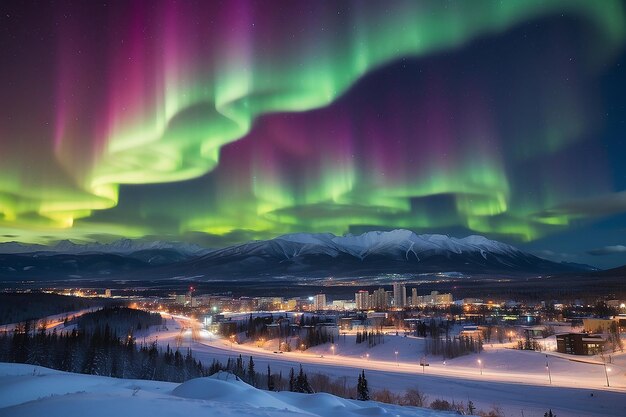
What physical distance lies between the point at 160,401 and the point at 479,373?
81.3 meters

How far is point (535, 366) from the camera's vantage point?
88562 millimetres

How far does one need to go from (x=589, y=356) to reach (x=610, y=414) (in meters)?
50.2

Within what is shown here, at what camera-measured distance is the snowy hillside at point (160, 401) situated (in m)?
16.0

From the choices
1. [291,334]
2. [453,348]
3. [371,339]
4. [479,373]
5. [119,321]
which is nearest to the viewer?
[479,373]

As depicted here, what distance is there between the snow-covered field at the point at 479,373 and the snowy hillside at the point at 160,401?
38152mm

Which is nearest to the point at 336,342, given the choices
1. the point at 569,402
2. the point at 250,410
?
the point at 569,402

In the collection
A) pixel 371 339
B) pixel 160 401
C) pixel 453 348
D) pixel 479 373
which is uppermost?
pixel 160 401

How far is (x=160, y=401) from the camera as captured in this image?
18.2 meters

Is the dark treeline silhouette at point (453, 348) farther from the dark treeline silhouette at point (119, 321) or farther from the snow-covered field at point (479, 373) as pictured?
the dark treeline silhouette at point (119, 321)

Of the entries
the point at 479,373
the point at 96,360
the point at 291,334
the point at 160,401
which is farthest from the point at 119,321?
the point at 160,401

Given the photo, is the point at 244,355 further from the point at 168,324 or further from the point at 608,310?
the point at 608,310

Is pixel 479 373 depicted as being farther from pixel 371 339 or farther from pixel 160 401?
pixel 160 401

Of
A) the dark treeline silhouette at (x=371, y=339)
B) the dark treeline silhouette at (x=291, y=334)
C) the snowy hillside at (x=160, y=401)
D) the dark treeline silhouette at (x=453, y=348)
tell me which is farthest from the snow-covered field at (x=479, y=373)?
the snowy hillside at (x=160, y=401)

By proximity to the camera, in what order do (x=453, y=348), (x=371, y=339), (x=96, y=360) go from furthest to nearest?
(x=371, y=339), (x=453, y=348), (x=96, y=360)
